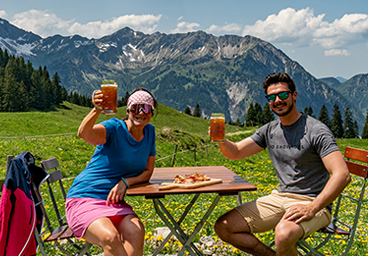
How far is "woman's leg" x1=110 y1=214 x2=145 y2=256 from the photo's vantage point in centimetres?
336

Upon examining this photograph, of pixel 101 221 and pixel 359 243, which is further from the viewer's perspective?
pixel 359 243

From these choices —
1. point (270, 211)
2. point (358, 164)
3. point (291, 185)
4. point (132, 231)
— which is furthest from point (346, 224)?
point (132, 231)

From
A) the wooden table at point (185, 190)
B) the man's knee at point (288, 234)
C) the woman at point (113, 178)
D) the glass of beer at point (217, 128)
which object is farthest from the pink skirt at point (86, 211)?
the man's knee at point (288, 234)

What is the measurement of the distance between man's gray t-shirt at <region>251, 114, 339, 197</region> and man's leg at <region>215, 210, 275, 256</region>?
2.45 ft

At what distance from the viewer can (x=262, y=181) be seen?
12.2 meters

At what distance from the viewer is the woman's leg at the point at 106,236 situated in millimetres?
3273

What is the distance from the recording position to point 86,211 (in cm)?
359

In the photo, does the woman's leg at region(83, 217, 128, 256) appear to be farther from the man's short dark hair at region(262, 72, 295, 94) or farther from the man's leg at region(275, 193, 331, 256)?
the man's short dark hair at region(262, 72, 295, 94)

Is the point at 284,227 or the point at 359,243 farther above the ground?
the point at 284,227

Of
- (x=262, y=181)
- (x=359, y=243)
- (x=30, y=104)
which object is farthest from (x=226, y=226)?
(x=30, y=104)

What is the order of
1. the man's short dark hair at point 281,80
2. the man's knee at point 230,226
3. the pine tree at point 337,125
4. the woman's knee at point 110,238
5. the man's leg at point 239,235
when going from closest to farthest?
the woman's knee at point 110,238 → the man's leg at point 239,235 → the man's knee at point 230,226 → the man's short dark hair at point 281,80 → the pine tree at point 337,125

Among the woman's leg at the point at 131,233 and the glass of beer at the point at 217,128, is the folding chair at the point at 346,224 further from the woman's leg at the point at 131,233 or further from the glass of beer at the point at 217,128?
the woman's leg at the point at 131,233

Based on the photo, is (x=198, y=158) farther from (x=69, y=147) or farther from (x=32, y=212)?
(x=32, y=212)

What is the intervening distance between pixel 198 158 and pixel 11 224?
14.4 m
